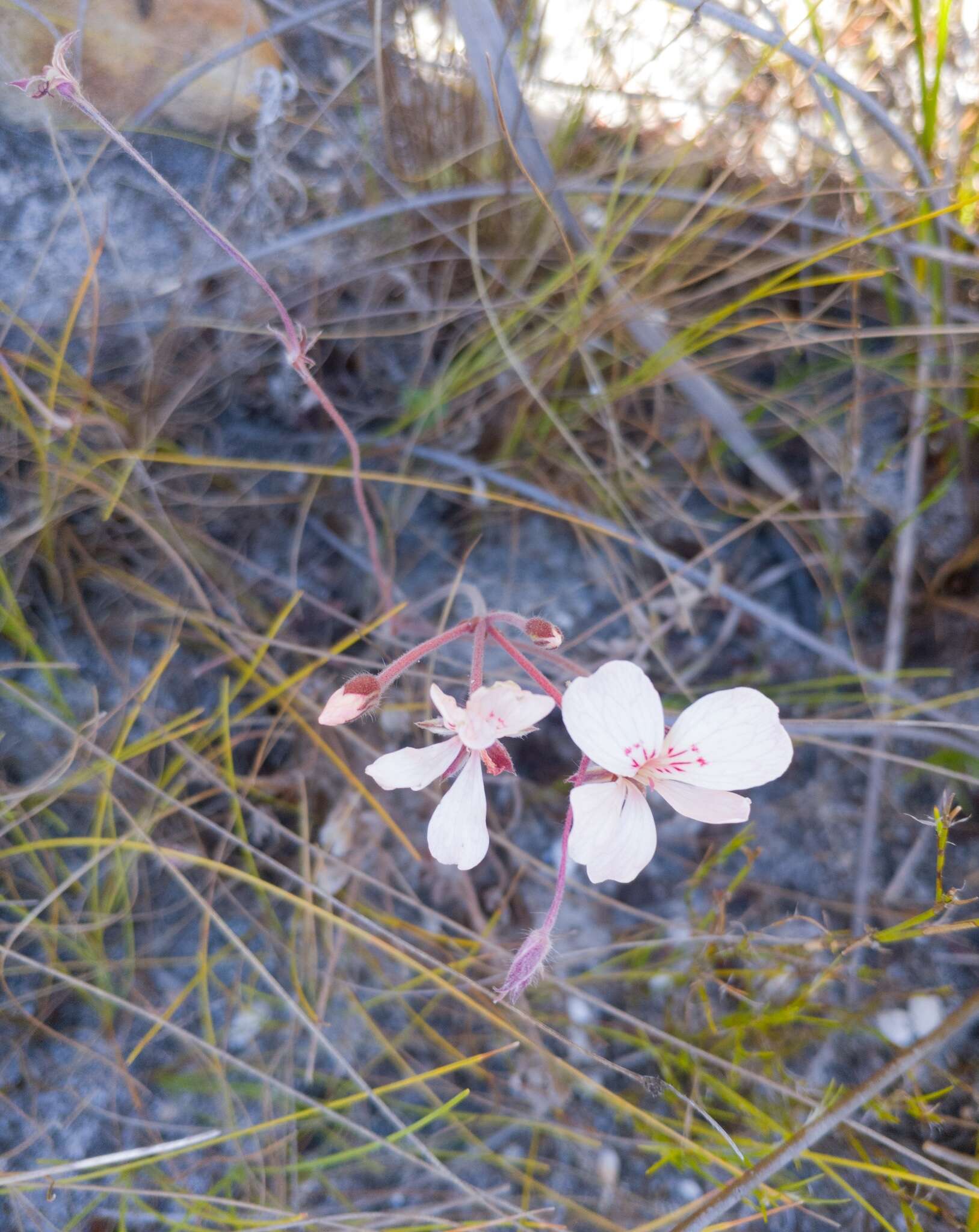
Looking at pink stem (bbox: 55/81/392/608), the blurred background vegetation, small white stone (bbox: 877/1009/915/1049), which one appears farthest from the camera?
small white stone (bbox: 877/1009/915/1049)

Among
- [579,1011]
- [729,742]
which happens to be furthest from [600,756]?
[579,1011]

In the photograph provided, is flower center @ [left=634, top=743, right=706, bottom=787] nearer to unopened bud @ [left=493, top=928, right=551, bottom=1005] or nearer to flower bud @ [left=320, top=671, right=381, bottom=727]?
unopened bud @ [left=493, top=928, right=551, bottom=1005]

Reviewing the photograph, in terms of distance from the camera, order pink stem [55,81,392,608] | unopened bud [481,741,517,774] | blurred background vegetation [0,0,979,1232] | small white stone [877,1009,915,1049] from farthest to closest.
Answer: small white stone [877,1009,915,1049] < blurred background vegetation [0,0,979,1232] < unopened bud [481,741,517,774] < pink stem [55,81,392,608]

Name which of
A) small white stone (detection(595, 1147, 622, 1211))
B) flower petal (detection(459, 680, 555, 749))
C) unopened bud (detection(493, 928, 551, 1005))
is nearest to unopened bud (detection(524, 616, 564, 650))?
flower petal (detection(459, 680, 555, 749))

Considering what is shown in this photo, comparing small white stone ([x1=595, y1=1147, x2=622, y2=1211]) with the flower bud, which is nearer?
the flower bud

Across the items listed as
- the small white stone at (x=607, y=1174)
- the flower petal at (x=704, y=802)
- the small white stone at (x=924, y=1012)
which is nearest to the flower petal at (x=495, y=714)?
the flower petal at (x=704, y=802)

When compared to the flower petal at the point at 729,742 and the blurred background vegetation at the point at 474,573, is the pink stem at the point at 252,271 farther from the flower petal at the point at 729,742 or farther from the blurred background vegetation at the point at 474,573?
the flower petal at the point at 729,742

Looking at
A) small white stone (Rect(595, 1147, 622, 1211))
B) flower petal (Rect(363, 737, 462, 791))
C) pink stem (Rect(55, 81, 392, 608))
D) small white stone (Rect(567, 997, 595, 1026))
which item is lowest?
small white stone (Rect(595, 1147, 622, 1211))
